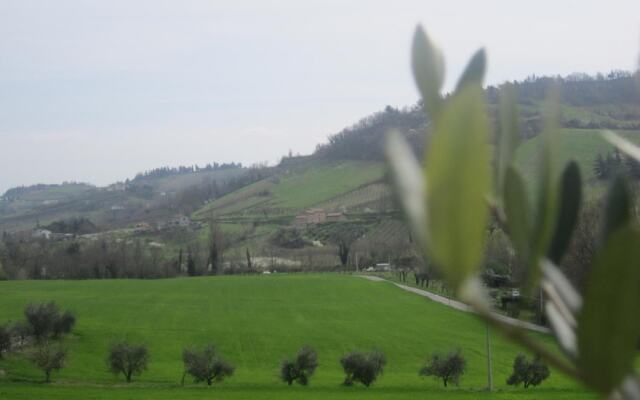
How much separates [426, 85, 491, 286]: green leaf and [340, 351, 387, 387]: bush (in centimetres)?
2600

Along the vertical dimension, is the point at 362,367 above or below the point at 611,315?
below

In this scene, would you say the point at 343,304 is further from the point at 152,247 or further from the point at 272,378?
the point at 152,247

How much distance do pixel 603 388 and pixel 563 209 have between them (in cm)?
15

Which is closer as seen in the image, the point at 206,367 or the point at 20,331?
the point at 206,367

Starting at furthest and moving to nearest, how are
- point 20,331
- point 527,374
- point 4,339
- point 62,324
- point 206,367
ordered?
point 62,324 < point 20,331 < point 4,339 < point 206,367 < point 527,374

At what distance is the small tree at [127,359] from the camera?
1062 inches

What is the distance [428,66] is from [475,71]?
0.19 ft

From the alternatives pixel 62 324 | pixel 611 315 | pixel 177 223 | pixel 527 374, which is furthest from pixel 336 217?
pixel 611 315

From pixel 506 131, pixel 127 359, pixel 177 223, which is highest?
pixel 506 131

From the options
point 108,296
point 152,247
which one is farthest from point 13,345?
point 152,247

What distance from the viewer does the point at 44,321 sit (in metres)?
32.3

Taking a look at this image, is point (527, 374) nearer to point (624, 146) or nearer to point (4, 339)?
point (4, 339)

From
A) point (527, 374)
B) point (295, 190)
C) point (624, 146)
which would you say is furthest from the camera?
point (295, 190)

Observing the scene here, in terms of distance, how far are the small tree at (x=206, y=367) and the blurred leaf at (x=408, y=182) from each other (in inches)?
1050
